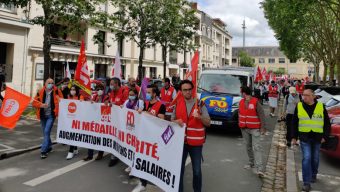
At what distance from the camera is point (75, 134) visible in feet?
24.0

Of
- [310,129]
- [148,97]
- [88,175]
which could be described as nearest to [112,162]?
[88,175]

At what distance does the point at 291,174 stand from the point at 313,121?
140cm

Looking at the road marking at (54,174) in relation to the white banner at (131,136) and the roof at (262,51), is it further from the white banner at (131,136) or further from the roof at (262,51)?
the roof at (262,51)

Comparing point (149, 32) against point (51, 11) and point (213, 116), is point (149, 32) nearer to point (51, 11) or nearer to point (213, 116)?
point (51, 11)

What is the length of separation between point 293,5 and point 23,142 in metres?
13.5

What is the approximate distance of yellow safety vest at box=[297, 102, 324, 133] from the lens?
5594 mm

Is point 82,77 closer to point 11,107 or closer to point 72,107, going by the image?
point 72,107

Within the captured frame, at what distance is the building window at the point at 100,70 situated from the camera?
27.4m

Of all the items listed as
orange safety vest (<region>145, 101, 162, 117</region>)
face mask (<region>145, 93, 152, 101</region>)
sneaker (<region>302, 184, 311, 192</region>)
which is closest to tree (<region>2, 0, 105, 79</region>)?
face mask (<region>145, 93, 152, 101</region>)

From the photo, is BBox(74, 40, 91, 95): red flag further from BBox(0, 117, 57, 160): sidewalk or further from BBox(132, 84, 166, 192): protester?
BBox(132, 84, 166, 192): protester

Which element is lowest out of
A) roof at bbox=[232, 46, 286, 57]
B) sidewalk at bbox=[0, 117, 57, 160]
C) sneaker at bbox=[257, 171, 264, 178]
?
sneaker at bbox=[257, 171, 264, 178]

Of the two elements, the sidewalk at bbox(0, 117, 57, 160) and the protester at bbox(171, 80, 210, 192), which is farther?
the sidewalk at bbox(0, 117, 57, 160)

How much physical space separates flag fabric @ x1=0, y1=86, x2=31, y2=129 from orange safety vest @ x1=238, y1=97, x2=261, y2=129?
445 centimetres

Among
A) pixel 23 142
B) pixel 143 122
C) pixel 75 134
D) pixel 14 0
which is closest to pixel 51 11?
pixel 14 0
